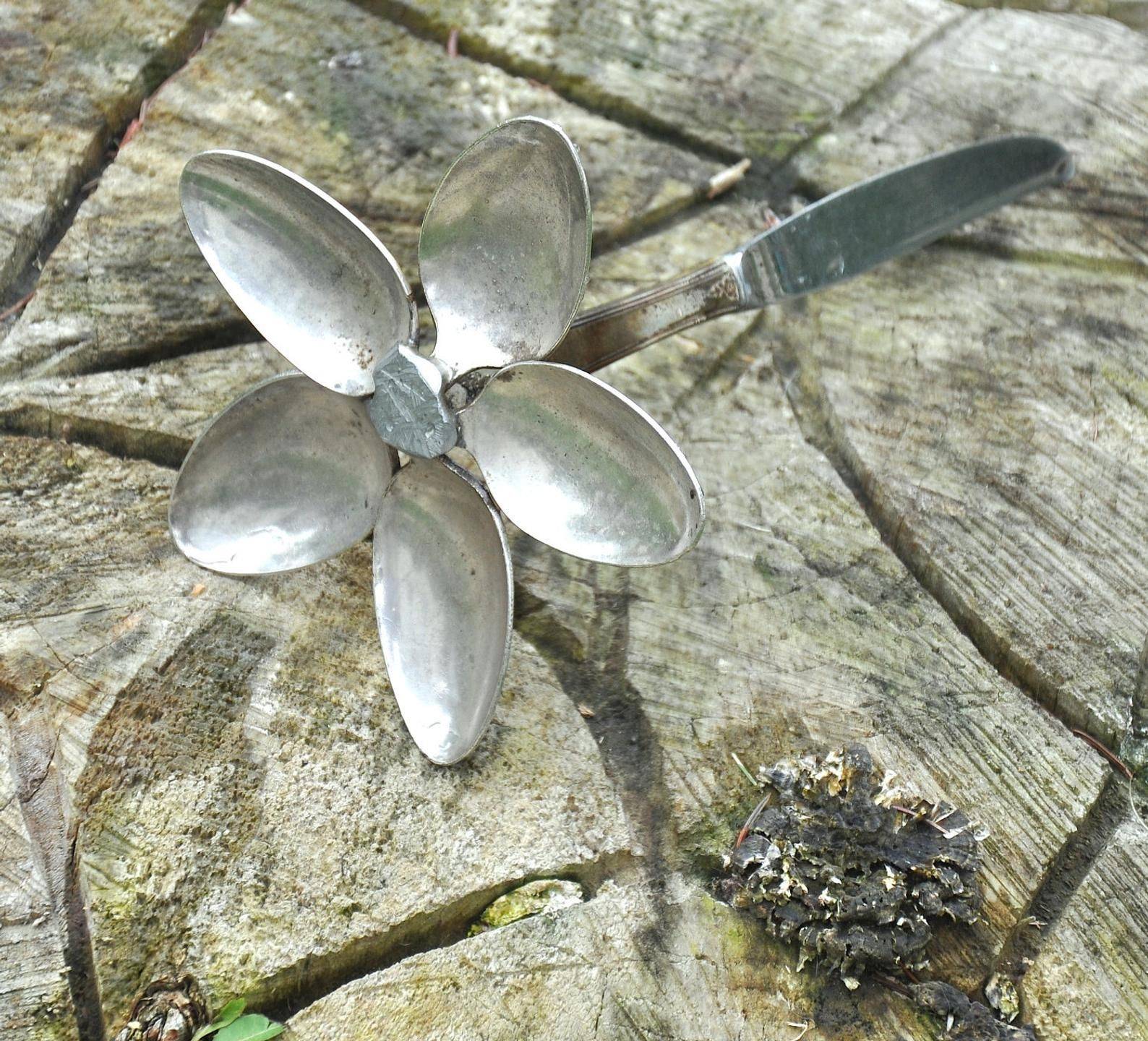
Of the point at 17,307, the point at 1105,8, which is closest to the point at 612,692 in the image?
the point at 17,307

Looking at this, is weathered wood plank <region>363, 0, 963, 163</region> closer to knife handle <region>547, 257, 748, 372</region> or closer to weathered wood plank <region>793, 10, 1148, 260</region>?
weathered wood plank <region>793, 10, 1148, 260</region>

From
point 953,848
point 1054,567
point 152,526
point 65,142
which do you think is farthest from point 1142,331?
point 65,142

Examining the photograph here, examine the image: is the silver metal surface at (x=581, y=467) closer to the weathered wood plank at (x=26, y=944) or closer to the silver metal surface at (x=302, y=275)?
the silver metal surface at (x=302, y=275)

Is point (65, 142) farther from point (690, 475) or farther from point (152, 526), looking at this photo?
point (690, 475)

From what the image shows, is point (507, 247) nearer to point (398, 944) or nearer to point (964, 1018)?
point (398, 944)

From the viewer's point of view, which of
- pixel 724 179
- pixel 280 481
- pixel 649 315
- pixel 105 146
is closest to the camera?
pixel 280 481

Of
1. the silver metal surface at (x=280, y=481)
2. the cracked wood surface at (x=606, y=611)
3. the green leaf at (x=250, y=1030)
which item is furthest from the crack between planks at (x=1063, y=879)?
the silver metal surface at (x=280, y=481)
